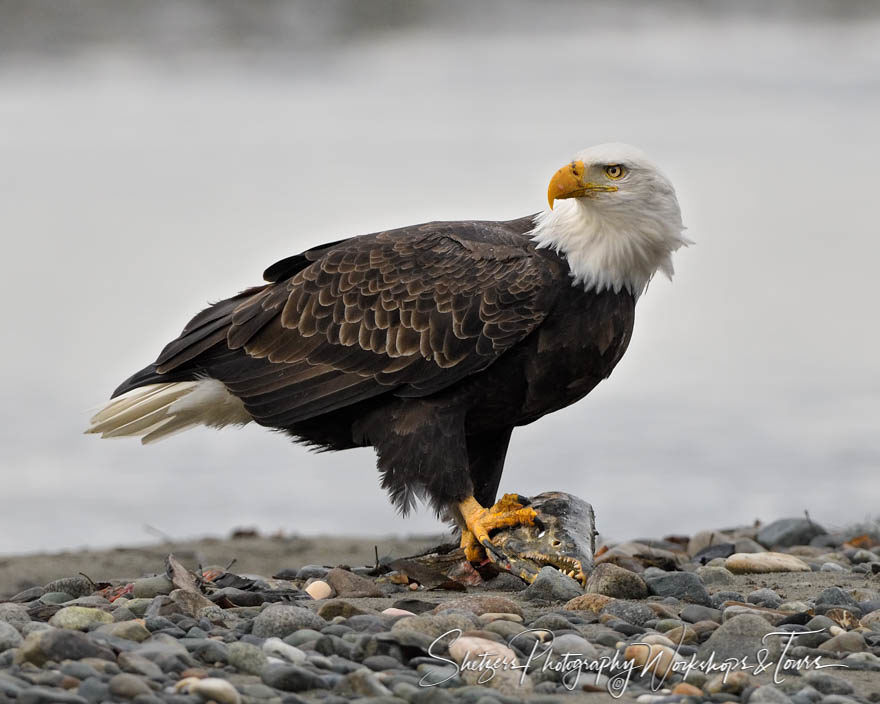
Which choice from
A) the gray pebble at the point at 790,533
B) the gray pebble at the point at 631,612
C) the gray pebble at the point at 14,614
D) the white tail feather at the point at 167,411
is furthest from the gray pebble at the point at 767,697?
the gray pebble at the point at 790,533

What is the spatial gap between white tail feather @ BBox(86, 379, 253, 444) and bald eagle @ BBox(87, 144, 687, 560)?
4 centimetres

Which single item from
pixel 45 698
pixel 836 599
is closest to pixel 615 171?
pixel 836 599

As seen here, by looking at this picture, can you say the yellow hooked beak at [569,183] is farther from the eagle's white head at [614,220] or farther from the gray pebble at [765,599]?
the gray pebble at [765,599]

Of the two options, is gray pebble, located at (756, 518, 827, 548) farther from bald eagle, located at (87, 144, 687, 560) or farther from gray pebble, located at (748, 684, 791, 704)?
gray pebble, located at (748, 684, 791, 704)

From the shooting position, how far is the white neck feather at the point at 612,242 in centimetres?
630

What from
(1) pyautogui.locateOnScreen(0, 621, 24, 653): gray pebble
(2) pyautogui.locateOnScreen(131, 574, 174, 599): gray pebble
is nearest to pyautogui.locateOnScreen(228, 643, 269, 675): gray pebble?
(1) pyautogui.locateOnScreen(0, 621, 24, 653): gray pebble

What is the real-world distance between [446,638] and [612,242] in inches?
96.0

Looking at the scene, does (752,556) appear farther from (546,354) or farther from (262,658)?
(262,658)

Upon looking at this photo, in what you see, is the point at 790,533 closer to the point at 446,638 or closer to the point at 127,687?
the point at 446,638

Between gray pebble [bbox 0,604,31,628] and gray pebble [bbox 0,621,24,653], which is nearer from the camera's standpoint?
gray pebble [bbox 0,621,24,653]

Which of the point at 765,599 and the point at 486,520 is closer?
the point at 765,599

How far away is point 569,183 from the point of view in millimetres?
6238

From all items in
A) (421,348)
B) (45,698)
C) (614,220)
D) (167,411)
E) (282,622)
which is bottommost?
(45,698)

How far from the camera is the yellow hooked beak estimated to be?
6230 millimetres
